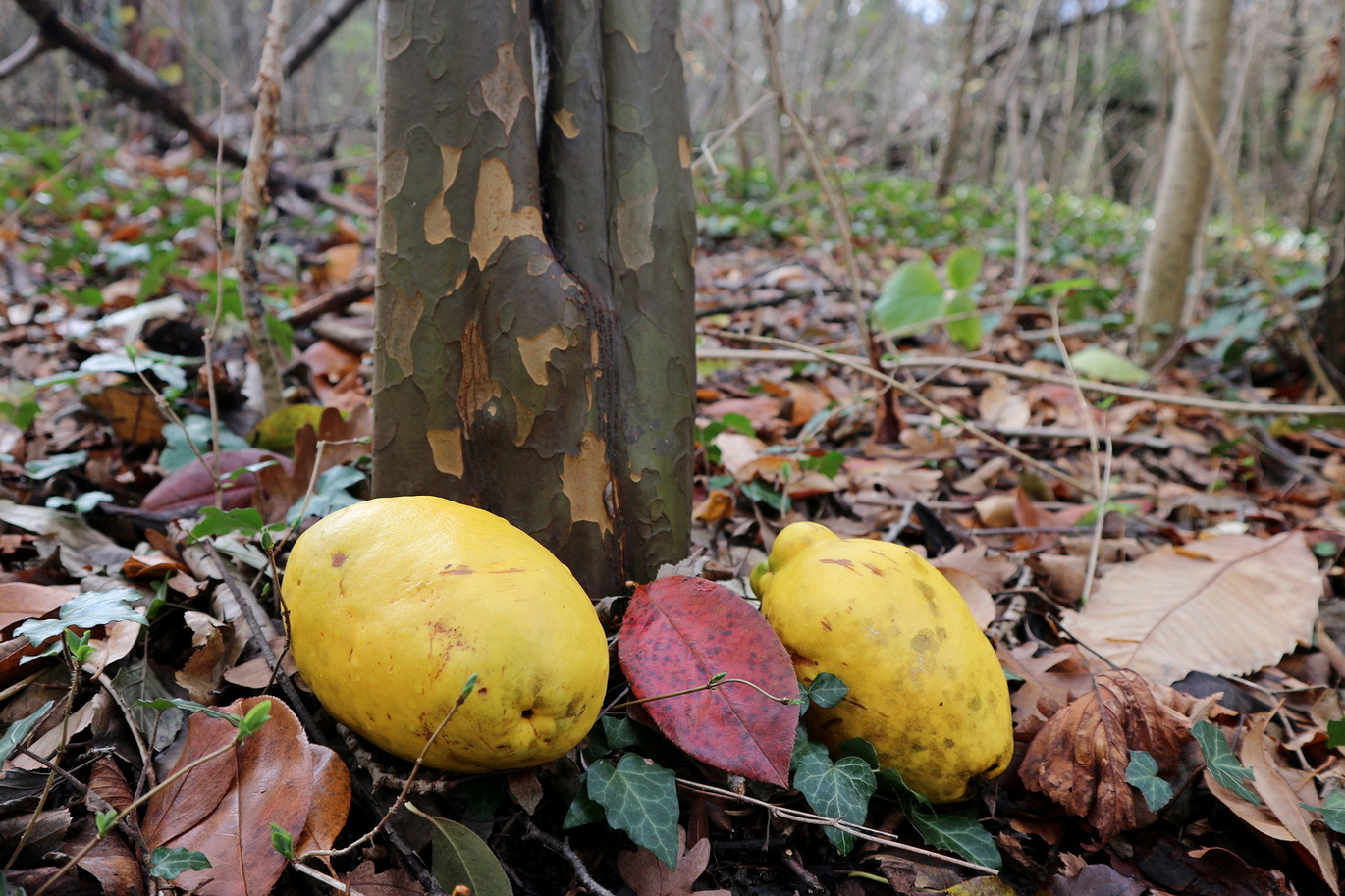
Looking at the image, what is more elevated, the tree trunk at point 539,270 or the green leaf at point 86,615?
the tree trunk at point 539,270

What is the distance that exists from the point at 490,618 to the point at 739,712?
384 millimetres

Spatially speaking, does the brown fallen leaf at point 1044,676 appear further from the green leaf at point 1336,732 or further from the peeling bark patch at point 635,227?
the peeling bark patch at point 635,227

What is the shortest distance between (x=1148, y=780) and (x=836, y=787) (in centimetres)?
49

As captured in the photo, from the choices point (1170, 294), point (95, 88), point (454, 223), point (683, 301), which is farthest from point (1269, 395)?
point (95, 88)

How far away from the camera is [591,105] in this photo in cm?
137

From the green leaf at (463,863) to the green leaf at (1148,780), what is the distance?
36.2 inches

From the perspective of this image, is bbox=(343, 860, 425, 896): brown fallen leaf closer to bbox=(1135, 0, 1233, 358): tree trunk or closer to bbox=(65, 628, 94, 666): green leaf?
bbox=(65, 628, 94, 666): green leaf

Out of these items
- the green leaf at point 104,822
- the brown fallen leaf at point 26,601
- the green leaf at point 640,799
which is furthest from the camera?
the brown fallen leaf at point 26,601

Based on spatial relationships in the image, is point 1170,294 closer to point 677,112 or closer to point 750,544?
point 750,544

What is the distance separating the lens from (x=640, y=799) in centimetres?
110

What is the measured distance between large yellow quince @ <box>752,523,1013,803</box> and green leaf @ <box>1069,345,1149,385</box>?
2787 mm

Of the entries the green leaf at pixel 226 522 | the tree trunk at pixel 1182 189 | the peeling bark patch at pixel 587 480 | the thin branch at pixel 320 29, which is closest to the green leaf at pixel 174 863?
the green leaf at pixel 226 522

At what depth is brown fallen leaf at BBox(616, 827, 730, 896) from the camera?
3.62ft

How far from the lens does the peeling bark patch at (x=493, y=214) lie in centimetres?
131
